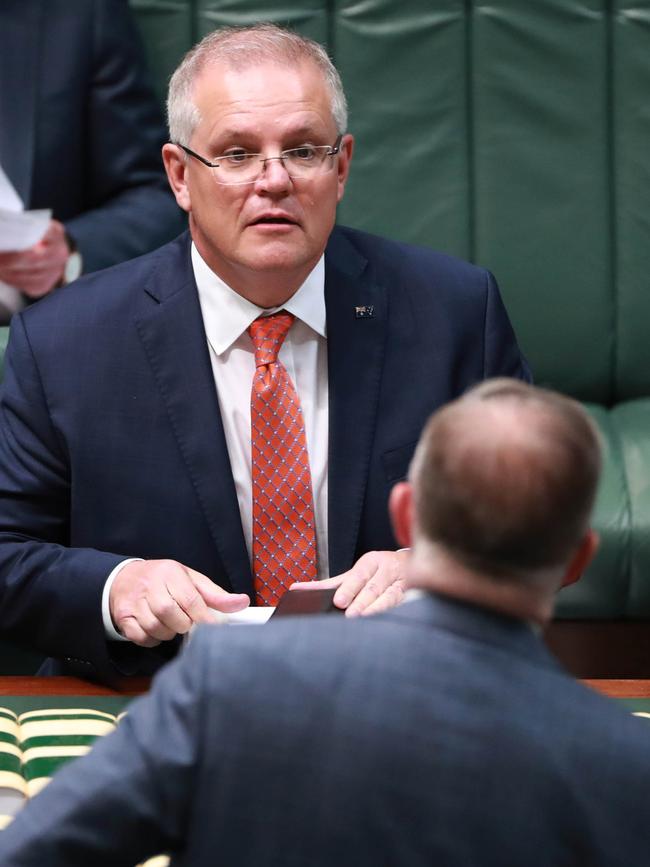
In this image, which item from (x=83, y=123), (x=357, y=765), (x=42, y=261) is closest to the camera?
(x=357, y=765)

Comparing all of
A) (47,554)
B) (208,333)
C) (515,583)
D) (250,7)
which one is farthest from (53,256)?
(515,583)

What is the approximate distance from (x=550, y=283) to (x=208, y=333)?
136cm

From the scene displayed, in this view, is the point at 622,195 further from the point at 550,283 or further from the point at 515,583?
the point at 515,583

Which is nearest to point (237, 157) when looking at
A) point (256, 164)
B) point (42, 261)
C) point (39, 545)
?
point (256, 164)

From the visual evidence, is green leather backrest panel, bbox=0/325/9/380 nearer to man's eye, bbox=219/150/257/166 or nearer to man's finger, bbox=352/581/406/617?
man's eye, bbox=219/150/257/166

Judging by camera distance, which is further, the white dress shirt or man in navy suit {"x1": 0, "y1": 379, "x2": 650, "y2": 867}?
the white dress shirt

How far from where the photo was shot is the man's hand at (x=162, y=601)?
5.03 feet

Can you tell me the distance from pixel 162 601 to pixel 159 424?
0.37m

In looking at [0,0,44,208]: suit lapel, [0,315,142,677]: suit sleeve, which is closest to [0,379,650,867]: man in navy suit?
[0,315,142,677]: suit sleeve

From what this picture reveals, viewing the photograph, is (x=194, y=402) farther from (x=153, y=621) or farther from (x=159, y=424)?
(x=153, y=621)

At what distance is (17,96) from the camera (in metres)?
2.82

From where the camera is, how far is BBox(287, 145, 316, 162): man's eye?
188cm

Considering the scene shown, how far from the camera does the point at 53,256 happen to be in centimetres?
279

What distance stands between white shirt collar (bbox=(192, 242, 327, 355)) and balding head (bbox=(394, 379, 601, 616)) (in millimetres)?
1092
